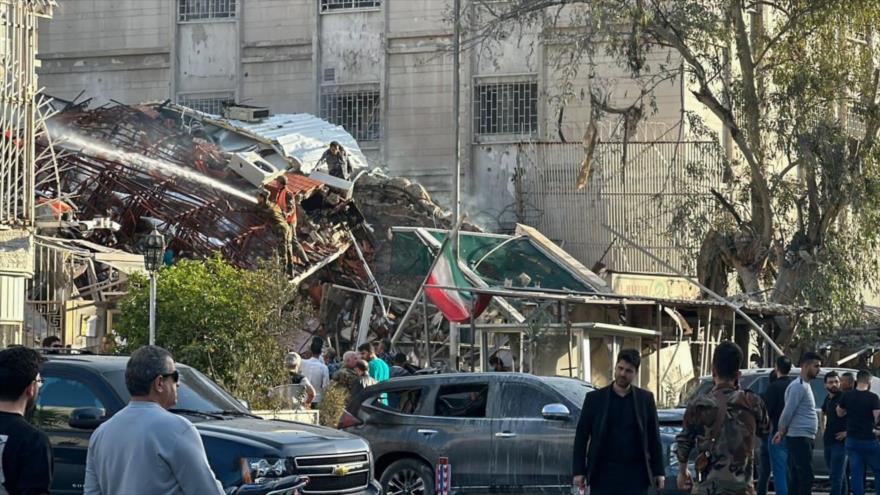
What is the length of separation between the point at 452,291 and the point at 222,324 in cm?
597

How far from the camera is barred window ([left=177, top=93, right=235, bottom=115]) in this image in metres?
43.5

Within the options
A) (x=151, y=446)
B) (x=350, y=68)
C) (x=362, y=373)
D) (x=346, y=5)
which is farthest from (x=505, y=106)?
(x=151, y=446)

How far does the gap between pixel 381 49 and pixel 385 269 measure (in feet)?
30.8

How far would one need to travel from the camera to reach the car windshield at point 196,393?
44.9ft

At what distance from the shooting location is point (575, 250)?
38.5m

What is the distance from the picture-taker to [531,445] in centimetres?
1686

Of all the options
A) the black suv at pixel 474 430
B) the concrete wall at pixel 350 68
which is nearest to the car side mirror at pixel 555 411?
the black suv at pixel 474 430

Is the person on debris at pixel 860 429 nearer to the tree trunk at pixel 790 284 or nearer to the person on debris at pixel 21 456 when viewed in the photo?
the tree trunk at pixel 790 284

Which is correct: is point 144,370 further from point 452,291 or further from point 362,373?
point 452,291

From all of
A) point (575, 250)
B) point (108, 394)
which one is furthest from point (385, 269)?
point (108, 394)

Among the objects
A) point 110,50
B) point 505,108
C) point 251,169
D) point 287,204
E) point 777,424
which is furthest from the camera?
point 110,50

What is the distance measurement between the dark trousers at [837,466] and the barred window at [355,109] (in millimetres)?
24964

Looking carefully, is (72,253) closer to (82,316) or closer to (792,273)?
(82,316)

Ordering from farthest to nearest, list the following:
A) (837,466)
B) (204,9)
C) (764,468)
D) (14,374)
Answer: (204,9) → (837,466) → (764,468) → (14,374)
